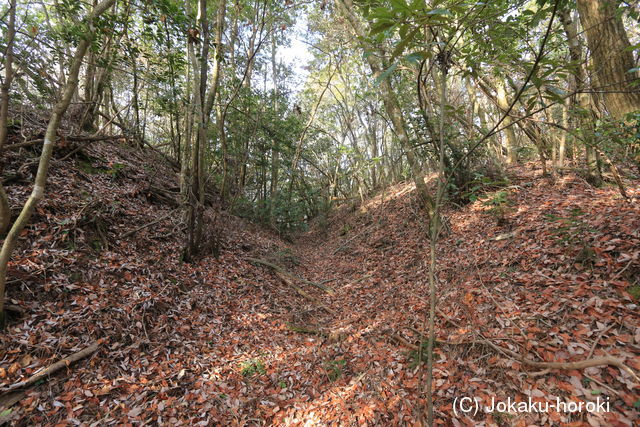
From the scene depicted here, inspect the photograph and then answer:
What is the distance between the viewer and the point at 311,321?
6.13 m

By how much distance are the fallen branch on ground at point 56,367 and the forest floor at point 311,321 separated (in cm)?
7

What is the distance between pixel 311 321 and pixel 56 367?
13.5ft

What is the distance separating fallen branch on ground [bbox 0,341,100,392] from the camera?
324cm

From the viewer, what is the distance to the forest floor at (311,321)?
313 centimetres

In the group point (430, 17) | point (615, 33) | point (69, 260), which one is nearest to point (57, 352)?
point (69, 260)

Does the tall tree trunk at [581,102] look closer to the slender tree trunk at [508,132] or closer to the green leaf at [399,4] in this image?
the slender tree trunk at [508,132]

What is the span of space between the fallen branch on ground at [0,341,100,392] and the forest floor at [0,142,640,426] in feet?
0.22

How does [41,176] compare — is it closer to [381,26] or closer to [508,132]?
[381,26]

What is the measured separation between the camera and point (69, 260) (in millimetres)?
4805

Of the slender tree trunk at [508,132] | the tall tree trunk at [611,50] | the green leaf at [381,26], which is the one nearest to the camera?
the green leaf at [381,26]

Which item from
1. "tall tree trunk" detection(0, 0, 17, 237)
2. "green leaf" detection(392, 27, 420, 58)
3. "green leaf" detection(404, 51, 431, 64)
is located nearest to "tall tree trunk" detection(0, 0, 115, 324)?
"tall tree trunk" detection(0, 0, 17, 237)

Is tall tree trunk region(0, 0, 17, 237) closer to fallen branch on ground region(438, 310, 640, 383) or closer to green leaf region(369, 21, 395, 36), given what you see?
green leaf region(369, 21, 395, 36)

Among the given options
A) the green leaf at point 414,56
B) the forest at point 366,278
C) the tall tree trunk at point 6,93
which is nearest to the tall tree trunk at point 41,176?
the forest at point 366,278


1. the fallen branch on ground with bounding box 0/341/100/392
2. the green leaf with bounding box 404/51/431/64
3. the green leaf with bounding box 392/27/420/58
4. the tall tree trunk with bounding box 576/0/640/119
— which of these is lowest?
the fallen branch on ground with bounding box 0/341/100/392
